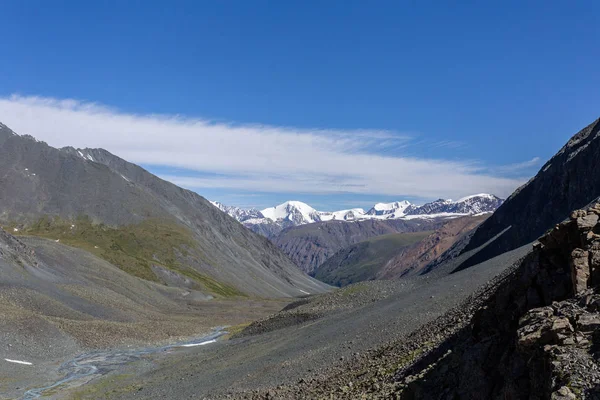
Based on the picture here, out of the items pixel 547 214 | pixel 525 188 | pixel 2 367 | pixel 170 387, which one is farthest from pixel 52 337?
pixel 525 188

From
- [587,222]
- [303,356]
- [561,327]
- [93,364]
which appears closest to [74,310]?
[93,364]

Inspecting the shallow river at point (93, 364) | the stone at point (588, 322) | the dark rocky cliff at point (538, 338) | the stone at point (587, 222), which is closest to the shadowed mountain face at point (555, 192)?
the shallow river at point (93, 364)

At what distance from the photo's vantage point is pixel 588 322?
14.3 m

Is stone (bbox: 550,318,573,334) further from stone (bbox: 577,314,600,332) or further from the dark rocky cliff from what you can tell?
stone (bbox: 577,314,600,332)

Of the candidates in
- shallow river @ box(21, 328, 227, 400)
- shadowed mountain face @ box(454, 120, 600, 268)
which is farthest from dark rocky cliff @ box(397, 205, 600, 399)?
shadowed mountain face @ box(454, 120, 600, 268)

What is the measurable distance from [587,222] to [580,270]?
2.71 m

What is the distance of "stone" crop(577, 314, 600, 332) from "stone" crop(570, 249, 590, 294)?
6.75ft

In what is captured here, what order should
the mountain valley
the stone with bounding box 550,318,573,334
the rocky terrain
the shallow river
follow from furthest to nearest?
the shallow river → the mountain valley → the stone with bounding box 550,318,573,334 → the rocky terrain

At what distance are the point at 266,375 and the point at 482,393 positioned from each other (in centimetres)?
2296

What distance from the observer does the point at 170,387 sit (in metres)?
43.0

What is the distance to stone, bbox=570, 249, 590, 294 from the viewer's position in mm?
16484

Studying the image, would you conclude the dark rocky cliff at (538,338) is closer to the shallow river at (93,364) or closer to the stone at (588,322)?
the stone at (588,322)

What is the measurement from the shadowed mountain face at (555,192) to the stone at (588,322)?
62.7 m

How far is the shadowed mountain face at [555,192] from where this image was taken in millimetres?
78000
